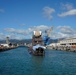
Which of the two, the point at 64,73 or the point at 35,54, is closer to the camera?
the point at 64,73

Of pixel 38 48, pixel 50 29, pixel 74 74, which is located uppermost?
pixel 50 29

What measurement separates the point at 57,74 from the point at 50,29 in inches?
5870

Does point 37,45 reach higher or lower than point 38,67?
higher


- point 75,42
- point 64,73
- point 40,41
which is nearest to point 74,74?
point 64,73

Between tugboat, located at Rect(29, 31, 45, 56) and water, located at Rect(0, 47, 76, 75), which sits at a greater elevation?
tugboat, located at Rect(29, 31, 45, 56)

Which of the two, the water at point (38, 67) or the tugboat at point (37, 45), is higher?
the tugboat at point (37, 45)

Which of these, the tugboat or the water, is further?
the tugboat

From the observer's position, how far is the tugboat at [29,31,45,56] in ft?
269

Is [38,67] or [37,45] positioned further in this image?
[37,45]

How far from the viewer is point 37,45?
84.4 metres

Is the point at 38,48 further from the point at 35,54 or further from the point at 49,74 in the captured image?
the point at 49,74

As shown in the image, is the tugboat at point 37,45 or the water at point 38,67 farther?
the tugboat at point 37,45

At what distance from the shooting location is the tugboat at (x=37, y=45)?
81.8 m

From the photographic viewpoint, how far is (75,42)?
15712 centimetres
